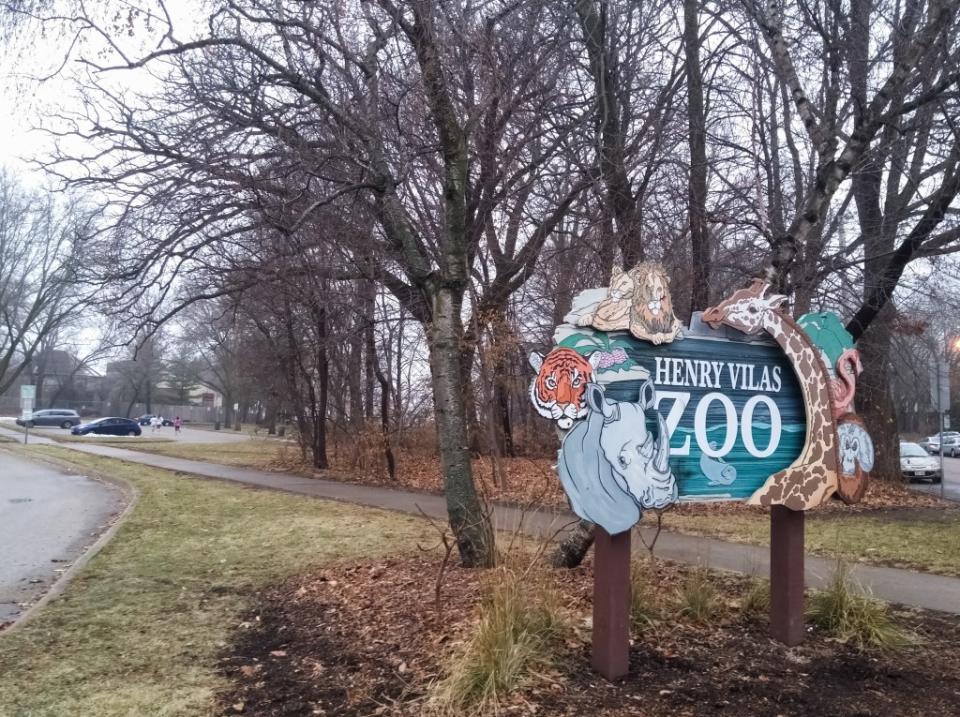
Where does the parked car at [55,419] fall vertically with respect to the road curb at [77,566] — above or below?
above

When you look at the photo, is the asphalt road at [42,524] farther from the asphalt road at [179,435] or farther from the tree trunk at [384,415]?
the asphalt road at [179,435]

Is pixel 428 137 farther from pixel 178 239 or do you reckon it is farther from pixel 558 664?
pixel 558 664

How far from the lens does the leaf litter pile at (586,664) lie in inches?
174

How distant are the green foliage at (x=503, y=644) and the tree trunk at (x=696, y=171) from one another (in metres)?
9.14

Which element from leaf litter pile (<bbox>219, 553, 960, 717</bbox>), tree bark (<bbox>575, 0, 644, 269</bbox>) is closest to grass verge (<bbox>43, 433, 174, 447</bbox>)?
tree bark (<bbox>575, 0, 644, 269</bbox>)

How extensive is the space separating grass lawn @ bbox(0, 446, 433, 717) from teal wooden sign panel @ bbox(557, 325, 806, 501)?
3.06 meters

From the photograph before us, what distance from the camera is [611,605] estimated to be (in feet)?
15.4

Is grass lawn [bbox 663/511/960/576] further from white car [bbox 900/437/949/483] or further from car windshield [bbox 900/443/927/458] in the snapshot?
car windshield [bbox 900/443/927/458]

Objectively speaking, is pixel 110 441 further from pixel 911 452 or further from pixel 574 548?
pixel 574 548

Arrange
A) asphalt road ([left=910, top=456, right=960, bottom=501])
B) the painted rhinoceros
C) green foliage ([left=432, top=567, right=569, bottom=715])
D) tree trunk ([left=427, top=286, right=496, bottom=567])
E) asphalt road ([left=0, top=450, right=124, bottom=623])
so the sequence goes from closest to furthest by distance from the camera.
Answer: green foliage ([left=432, top=567, right=569, bottom=715]) < the painted rhinoceros < tree trunk ([left=427, top=286, right=496, bottom=567]) < asphalt road ([left=0, top=450, right=124, bottom=623]) < asphalt road ([left=910, top=456, right=960, bottom=501])

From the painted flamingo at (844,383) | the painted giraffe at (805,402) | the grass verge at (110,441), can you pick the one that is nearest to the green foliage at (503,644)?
the painted giraffe at (805,402)

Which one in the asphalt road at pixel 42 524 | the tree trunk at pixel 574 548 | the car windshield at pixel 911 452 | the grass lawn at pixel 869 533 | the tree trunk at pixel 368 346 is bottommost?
the asphalt road at pixel 42 524

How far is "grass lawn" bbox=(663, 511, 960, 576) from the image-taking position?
352 inches

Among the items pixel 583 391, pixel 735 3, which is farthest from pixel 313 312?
pixel 583 391
